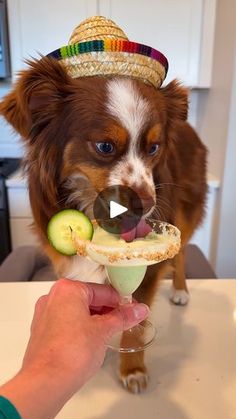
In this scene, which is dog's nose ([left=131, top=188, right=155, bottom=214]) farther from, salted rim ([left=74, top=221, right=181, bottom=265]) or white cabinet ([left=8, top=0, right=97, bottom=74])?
white cabinet ([left=8, top=0, right=97, bottom=74])

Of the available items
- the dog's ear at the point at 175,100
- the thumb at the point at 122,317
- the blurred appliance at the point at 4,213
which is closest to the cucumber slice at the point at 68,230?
the thumb at the point at 122,317

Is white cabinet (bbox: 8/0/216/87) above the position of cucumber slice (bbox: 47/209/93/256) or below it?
above

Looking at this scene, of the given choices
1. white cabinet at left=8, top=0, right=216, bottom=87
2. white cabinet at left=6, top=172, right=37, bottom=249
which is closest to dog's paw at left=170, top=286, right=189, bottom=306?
white cabinet at left=6, top=172, right=37, bottom=249

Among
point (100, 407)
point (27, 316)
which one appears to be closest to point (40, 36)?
point (27, 316)

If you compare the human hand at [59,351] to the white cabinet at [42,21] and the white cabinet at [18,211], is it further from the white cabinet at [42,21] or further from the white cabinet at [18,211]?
the white cabinet at [42,21]

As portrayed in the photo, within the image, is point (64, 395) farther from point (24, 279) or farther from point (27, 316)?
point (24, 279)

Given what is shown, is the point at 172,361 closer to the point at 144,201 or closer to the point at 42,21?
the point at 144,201

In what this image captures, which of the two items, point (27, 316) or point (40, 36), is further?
point (40, 36)
